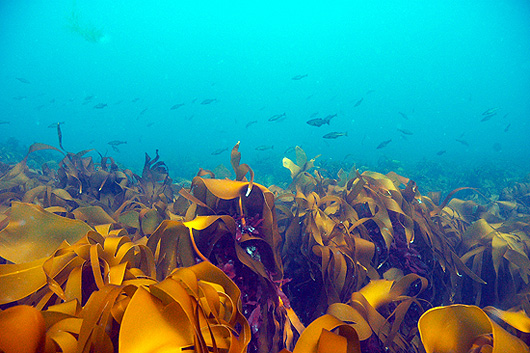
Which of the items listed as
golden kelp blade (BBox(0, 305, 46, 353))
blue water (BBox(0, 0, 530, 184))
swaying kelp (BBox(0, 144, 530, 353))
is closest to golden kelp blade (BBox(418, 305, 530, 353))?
swaying kelp (BBox(0, 144, 530, 353))

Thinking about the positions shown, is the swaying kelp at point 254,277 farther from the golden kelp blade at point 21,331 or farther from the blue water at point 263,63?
the blue water at point 263,63

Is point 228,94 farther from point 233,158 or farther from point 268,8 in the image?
point 233,158

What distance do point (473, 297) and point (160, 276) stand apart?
5.99 feet

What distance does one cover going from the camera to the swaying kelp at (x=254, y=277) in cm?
63

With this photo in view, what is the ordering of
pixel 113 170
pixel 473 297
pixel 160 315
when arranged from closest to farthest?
pixel 160 315 < pixel 473 297 < pixel 113 170

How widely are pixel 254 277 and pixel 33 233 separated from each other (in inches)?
40.3

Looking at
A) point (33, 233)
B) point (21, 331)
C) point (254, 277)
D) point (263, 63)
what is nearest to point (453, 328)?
point (254, 277)

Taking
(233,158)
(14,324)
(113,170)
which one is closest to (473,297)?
(233,158)

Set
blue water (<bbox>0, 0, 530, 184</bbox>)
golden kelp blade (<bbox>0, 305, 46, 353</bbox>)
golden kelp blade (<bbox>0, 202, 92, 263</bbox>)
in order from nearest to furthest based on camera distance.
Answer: golden kelp blade (<bbox>0, 305, 46, 353</bbox>) → golden kelp blade (<bbox>0, 202, 92, 263</bbox>) → blue water (<bbox>0, 0, 530, 184</bbox>)

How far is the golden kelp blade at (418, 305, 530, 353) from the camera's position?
77 centimetres

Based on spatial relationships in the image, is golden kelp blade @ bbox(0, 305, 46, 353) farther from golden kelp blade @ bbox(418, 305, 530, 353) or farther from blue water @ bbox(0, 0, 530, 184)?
blue water @ bbox(0, 0, 530, 184)

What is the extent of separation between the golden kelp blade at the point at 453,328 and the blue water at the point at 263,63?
91708 mm

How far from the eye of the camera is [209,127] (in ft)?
323

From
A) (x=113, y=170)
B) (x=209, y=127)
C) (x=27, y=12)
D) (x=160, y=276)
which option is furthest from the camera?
(x=209, y=127)
